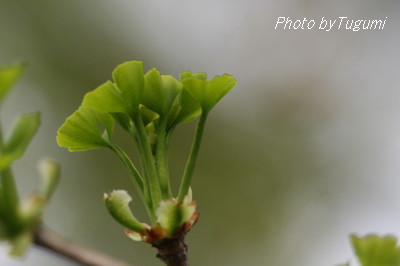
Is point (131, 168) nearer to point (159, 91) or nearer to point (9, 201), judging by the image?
point (159, 91)

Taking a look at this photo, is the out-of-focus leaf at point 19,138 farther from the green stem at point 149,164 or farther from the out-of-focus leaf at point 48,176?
the green stem at point 149,164

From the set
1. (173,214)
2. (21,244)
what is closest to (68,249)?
(21,244)

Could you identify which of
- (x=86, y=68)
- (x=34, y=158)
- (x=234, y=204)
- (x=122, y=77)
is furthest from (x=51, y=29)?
(x=122, y=77)

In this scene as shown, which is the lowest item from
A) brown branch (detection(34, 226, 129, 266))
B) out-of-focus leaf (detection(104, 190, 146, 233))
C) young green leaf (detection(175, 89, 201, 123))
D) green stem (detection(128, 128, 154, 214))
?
brown branch (detection(34, 226, 129, 266))

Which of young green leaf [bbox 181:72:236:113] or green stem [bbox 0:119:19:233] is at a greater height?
young green leaf [bbox 181:72:236:113]

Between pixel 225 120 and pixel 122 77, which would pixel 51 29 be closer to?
pixel 225 120

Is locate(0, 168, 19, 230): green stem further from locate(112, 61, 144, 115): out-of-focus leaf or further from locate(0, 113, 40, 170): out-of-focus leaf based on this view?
locate(112, 61, 144, 115): out-of-focus leaf

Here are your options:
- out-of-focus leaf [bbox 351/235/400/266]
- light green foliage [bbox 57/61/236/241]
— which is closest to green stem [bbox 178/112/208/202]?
light green foliage [bbox 57/61/236/241]
